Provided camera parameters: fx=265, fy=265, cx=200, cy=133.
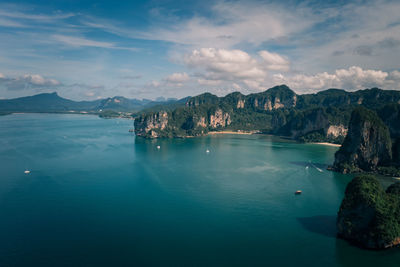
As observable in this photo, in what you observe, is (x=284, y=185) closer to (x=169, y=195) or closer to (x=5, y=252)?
(x=169, y=195)

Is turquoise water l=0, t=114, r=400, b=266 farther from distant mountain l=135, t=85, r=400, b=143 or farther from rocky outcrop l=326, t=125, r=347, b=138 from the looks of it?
distant mountain l=135, t=85, r=400, b=143

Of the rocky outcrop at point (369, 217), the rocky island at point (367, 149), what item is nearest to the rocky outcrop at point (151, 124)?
the rocky island at point (367, 149)

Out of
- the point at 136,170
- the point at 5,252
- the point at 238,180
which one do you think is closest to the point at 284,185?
the point at 238,180

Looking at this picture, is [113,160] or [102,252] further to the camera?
[113,160]

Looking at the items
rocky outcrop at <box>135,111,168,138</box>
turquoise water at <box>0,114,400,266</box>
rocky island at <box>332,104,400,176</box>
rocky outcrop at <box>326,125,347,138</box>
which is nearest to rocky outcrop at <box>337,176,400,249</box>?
turquoise water at <box>0,114,400,266</box>

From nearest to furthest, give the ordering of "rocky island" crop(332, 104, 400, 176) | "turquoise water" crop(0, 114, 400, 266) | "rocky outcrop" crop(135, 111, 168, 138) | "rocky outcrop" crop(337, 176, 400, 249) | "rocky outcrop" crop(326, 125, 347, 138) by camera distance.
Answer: "turquoise water" crop(0, 114, 400, 266)
"rocky outcrop" crop(337, 176, 400, 249)
"rocky island" crop(332, 104, 400, 176)
"rocky outcrop" crop(326, 125, 347, 138)
"rocky outcrop" crop(135, 111, 168, 138)

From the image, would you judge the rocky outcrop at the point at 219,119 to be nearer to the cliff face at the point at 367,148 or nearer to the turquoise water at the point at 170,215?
the turquoise water at the point at 170,215
